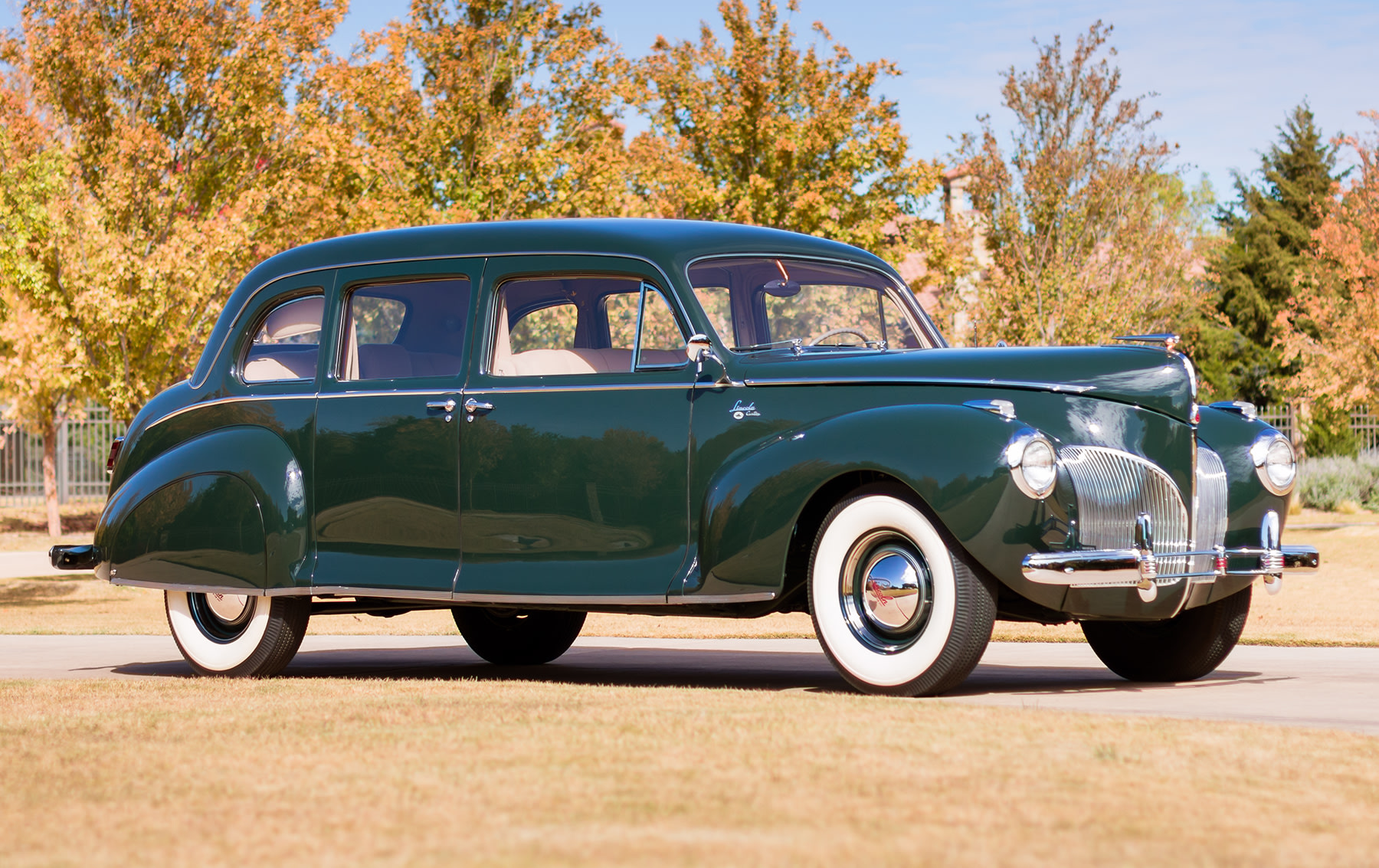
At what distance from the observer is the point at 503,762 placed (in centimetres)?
468

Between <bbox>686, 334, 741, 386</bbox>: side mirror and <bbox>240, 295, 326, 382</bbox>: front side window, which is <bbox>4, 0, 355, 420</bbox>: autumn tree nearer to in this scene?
<bbox>240, 295, 326, 382</bbox>: front side window

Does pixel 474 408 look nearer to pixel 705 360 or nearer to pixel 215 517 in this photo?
pixel 705 360

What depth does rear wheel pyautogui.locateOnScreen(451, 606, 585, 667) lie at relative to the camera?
9.27 metres

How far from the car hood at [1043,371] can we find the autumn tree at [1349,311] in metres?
16.7

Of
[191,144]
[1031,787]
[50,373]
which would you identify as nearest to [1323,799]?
[1031,787]

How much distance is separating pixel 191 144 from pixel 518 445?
1461cm

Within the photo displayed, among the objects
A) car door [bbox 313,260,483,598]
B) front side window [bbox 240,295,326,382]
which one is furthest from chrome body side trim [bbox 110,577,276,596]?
front side window [bbox 240,295,326,382]

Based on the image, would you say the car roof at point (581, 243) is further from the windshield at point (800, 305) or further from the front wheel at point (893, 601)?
the front wheel at point (893, 601)

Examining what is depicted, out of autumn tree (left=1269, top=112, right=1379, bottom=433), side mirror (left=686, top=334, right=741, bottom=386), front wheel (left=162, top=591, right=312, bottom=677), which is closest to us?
side mirror (left=686, top=334, right=741, bottom=386)

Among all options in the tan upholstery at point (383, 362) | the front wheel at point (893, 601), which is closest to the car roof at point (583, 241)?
the tan upholstery at point (383, 362)

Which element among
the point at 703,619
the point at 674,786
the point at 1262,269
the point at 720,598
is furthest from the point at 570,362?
the point at 1262,269

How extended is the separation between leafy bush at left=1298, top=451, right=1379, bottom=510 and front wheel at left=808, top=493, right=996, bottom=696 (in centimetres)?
2503

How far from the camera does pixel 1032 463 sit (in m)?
6.07

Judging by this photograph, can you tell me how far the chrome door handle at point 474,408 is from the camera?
24.6 ft
